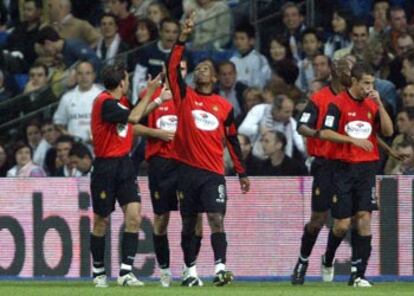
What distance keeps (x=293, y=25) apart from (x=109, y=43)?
2914mm

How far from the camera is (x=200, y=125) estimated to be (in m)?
19.8

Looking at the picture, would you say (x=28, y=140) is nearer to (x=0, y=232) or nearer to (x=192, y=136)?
(x=0, y=232)

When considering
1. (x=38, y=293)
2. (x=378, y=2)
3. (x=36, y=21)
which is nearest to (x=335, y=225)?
(x=38, y=293)

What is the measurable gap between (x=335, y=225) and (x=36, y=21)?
32.0 feet

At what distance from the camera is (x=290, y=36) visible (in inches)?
1006

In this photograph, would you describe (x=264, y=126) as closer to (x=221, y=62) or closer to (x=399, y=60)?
(x=221, y=62)

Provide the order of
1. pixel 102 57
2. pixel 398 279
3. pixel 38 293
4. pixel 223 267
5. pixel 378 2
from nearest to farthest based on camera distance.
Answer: pixel 38 293 → pixel 223 267 → pixel 398 279 → pixel 378 2 → pixel 102 57

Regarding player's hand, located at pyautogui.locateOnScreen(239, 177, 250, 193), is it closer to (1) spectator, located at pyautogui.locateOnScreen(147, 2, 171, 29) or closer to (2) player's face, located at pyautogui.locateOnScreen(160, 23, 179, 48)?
(2) player's face, located at pyautogui.locateOnScreen(160, 23, 179, 48)

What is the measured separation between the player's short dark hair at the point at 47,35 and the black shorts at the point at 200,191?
24.2 ft

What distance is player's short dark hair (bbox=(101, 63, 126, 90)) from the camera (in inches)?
773

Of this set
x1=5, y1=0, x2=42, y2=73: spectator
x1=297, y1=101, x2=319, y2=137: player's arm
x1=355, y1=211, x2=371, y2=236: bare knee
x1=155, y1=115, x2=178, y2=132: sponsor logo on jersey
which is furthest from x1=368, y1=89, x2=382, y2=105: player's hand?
x1=5, y1=0, x2=42, y2=73: spectator

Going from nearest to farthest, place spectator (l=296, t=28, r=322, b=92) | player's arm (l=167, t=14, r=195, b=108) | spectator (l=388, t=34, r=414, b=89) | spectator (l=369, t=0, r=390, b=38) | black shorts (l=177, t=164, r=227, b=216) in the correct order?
player's arm (l=167, t=14, r=195, b=108), black shorts (l=177, t=164, r=227, b=216), spectator (l=388, t=34, r=414, b=89), spectator (l=369, t=0, r=390, b=38), spectator (l=296, t=28, r=322, b=92)

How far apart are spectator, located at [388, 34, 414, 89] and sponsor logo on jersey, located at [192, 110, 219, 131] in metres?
4.58

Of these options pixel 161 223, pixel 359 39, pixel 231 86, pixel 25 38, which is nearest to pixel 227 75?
pixel 231 86
